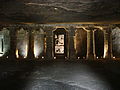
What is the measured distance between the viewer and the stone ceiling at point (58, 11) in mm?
18625

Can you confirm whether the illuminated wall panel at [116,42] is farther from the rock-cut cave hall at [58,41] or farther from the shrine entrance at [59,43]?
the shrine entrance at [59,43]

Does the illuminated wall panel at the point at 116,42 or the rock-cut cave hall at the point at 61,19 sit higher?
the rock-cut cave hall at the point at 61,19

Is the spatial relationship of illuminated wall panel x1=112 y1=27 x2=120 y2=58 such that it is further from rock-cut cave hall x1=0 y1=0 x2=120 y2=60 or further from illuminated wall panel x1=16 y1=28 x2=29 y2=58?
illuminated wall panel x1=16 y1=28 x2=29 y2=58

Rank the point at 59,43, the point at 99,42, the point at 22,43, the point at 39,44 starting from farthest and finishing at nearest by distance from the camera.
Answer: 1. the point at 59,43
2. the point at 99,42
3. the point at 39,44
4. the point at 22,43

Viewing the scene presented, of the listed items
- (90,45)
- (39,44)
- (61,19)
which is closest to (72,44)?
(90,45)

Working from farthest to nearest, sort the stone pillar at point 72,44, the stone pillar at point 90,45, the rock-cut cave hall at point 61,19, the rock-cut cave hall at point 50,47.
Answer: the stone pillar at point 90,45 < the stone pillar at point 72,44 < the rock-cut cave hall at point 61,19 < the rock-cut cave hall at point 50,47

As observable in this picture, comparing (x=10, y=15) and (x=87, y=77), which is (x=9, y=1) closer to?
(x=10, y=15)

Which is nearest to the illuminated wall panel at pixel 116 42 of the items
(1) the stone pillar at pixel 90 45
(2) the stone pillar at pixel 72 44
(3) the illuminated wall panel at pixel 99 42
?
(3) the illuminated wall panel at pixel 99 42

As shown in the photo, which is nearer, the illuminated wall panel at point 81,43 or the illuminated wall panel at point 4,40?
the illuminated wall panel at point 4,40

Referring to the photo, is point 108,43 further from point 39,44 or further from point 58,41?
point 39,44

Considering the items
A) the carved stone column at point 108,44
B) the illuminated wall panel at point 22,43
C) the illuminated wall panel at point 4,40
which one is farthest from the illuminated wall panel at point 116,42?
the illuminated wall panel at point 4,40

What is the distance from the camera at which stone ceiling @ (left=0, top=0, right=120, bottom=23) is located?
18.6 metres

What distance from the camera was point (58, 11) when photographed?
66.7ft

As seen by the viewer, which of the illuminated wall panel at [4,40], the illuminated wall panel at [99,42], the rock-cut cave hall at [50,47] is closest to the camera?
the rock-cut cave hall at [50,47]
